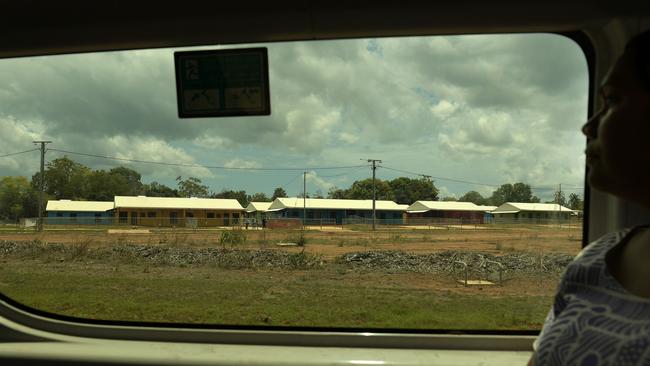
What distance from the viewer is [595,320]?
713mm

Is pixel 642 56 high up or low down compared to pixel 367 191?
up

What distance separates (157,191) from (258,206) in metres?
0.67

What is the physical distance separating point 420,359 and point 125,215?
2.46 metres

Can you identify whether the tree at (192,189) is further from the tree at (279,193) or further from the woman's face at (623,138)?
the woman's face at (623,138)

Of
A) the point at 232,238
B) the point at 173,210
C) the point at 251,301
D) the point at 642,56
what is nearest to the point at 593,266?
the point at 642,56

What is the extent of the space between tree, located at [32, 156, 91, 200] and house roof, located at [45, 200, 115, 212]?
147mm

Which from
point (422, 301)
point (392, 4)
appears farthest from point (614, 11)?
point (422, 301)

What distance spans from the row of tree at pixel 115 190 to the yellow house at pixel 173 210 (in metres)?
0.13

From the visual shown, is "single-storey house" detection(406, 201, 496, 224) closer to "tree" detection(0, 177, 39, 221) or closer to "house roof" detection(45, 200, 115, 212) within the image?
"house roof" detection(45, 200, 115, 212)

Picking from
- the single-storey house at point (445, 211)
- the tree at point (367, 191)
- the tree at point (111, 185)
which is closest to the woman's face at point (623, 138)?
the single-storey house at point (445, 211)

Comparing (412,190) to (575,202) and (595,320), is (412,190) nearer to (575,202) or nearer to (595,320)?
(575,202)

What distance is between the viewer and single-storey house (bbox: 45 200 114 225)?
296 cm

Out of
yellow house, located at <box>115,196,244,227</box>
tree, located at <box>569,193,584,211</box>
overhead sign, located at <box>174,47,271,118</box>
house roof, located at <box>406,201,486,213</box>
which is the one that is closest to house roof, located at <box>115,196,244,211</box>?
yellow house, located at <box>115,196,244,227</box>

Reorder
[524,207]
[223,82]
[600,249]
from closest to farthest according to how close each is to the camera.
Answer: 1. [600,249]
2. [223,82]
3. [524,207]
